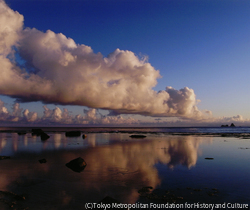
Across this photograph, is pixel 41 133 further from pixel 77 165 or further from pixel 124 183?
pixel 124 183

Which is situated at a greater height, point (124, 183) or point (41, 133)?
point (124, 183)

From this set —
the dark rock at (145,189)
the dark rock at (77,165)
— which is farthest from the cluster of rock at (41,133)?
the dark rock at (145,189)

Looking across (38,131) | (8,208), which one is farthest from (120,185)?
(38,131)

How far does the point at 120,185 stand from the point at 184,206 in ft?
14.8

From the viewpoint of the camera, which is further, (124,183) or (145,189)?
(124,183)

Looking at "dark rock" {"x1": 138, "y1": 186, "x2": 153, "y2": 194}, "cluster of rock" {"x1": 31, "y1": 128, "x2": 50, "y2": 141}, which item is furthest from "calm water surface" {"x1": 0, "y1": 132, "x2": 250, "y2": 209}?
"cluster of rock" {"x1": 31, "y1": 128, "x2": 50, "y2": 141}

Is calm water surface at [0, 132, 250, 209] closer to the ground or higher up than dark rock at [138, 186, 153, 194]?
closer to the ground

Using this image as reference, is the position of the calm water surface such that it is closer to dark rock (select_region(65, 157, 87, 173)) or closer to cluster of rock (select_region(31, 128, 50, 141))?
dark rock (select_region(65, 157, 87, 173))

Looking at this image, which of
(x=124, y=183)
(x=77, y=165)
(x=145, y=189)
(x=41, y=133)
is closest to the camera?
(x=145, y=189)

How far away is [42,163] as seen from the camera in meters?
18.8

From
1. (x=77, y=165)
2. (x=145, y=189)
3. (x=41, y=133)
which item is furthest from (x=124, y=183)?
(x=41, y=133)

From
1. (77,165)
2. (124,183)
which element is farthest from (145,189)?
(77,165)

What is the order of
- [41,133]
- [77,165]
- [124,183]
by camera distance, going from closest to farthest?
1. [124,183]
2. [77,165]
3. [41,133]

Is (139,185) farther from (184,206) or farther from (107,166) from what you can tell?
(107,166)
